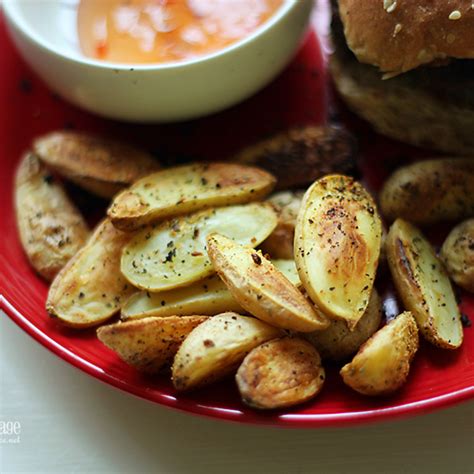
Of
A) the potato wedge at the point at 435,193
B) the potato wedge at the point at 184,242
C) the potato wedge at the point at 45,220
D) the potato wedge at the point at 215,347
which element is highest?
the potato wedge at the point at 45,220

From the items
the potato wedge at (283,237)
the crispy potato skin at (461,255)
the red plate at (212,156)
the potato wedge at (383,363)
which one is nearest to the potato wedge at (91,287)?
the red plate at (212,156)

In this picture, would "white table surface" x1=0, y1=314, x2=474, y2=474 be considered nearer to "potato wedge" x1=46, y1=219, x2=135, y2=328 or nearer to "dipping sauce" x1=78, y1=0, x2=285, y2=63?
"potato wedge" x1=46, y1=219, x2=135, y2=328

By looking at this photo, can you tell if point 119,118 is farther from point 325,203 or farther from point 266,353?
point 266,353

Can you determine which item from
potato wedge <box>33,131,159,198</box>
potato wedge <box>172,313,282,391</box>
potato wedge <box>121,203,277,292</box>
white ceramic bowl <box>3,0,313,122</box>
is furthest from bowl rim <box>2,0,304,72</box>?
potato wedge <box>172,313,282,391</box>

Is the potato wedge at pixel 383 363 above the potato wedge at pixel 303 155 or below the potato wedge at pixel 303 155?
below

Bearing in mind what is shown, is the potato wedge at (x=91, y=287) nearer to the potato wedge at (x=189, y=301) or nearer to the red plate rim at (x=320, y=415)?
the potato wedge at (x=189, y=301)

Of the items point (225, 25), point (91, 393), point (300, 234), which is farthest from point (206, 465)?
point (225, 25)

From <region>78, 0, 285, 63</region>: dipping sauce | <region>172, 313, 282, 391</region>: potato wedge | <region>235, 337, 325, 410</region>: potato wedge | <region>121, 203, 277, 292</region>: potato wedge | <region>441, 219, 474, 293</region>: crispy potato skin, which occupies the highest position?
<region>78, 0, 285, 63</region>: dipping sauce
